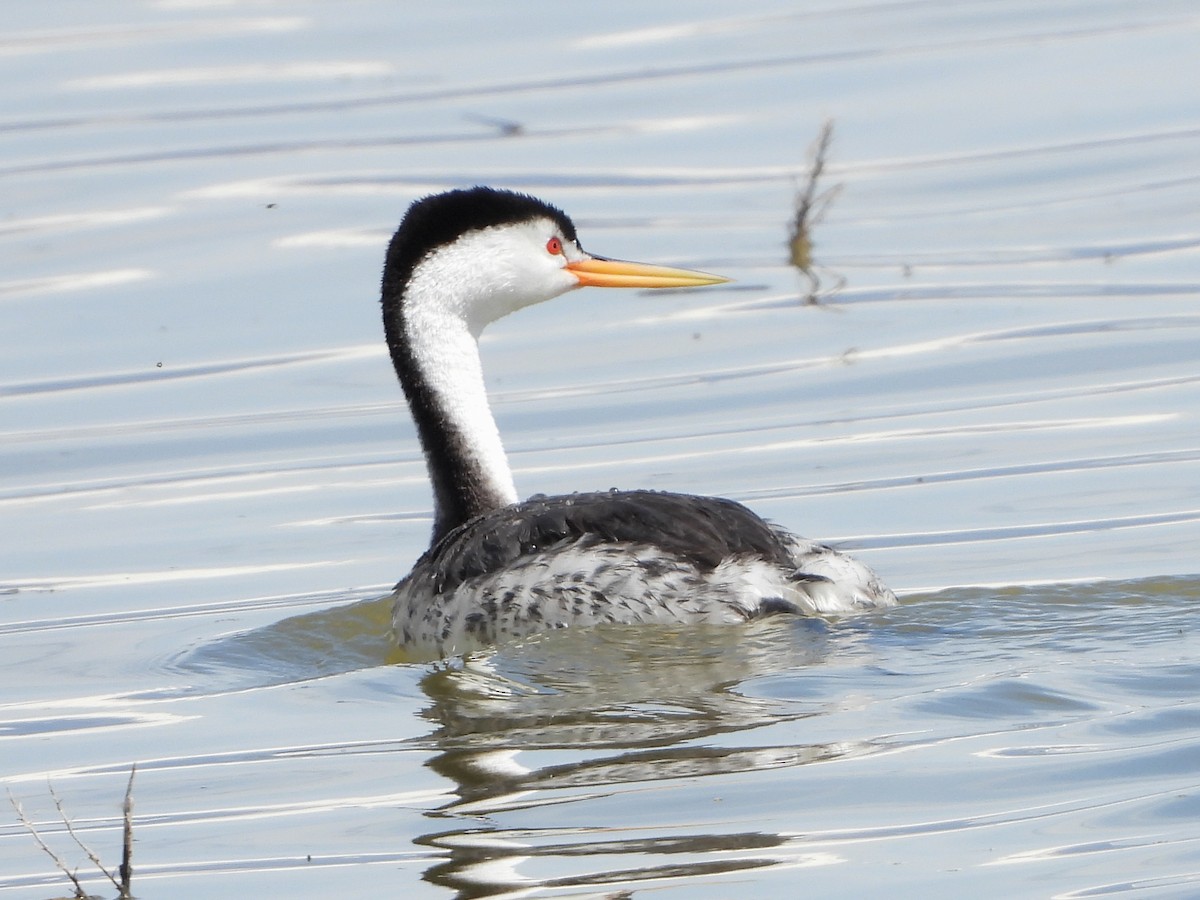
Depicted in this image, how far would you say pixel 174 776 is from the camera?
236 inches

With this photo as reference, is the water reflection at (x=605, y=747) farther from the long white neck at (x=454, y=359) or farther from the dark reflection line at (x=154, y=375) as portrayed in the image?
the dark reflection line at (x=154, y=375)

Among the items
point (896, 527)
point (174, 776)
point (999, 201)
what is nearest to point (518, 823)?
point (174, 776)

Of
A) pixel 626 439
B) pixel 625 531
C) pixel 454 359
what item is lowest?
pixel 625 531

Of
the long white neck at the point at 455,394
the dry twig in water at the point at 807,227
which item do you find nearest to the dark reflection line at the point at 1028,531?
the long white neck at the point at 455,394

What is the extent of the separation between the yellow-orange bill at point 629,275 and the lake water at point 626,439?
978 mm

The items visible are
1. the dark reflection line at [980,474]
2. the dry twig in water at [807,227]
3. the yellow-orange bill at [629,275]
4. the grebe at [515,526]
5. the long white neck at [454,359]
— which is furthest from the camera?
the dry twig in water at [807,227]

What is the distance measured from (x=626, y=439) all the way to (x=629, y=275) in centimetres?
162

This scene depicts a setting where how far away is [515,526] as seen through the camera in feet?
23.2

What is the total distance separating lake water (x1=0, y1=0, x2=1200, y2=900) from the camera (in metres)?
5.26

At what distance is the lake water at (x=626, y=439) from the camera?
207 inches

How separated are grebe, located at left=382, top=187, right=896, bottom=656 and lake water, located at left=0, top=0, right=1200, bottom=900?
0.46 ft

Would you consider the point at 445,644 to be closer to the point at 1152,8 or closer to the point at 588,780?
the point at 588,780

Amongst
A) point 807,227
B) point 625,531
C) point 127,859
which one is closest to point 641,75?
point 807,227

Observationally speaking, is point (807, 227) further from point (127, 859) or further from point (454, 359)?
point (127, 859)
